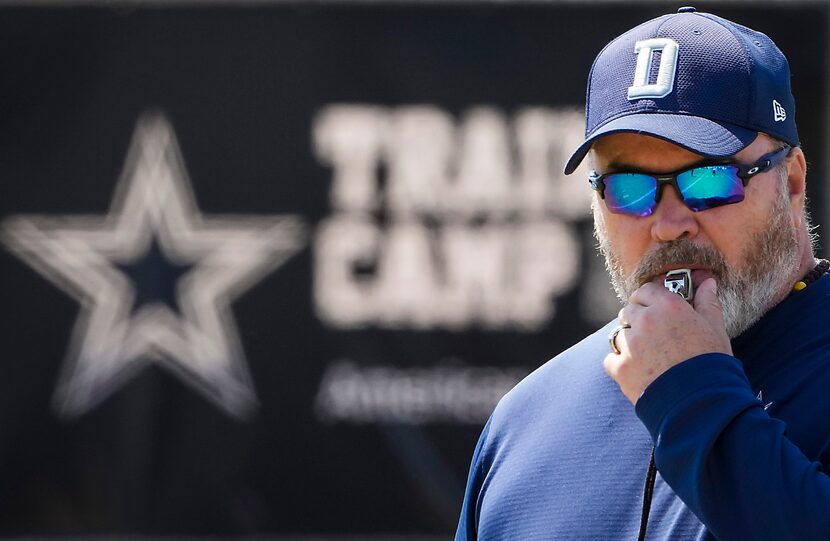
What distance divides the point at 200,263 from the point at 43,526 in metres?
1.19

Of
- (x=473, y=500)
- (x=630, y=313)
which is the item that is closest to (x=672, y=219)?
(x=630, y=313)

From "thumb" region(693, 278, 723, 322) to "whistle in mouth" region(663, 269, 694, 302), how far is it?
0.01 metres

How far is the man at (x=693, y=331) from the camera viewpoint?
1.59 metres

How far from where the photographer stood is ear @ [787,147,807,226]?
190cm

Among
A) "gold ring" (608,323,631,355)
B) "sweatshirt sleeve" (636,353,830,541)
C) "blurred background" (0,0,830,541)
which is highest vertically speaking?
"gold ring" (608,323,631,355)

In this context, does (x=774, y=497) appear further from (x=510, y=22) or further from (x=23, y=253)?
(x=23, y=253)

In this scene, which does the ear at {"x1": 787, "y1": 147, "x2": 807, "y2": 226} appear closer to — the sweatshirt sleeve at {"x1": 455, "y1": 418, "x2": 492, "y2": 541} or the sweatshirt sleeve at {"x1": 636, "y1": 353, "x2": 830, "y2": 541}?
the sweatshirt sleeve at {"x1": 636, "y1": 353, "x2": 830, "y2": 541}

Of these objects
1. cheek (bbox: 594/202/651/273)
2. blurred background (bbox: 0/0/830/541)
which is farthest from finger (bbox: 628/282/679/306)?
blurred background (bbox: 0/0/830/541)

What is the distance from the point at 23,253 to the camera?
5.17m

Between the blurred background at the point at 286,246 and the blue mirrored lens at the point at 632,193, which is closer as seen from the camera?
the blue mirrored lens at the point at 632,193

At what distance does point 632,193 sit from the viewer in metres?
1.88

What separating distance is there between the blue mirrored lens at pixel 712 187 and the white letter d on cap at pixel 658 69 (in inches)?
5.1

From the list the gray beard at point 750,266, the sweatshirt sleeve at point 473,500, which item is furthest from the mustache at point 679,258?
the sweatshirt sleeve at point 473,500

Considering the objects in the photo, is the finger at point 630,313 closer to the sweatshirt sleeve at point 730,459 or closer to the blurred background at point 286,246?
the sweatshirt sleeve at point 730,459
